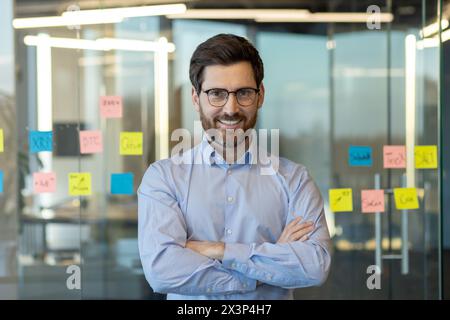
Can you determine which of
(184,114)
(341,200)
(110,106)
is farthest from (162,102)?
(341,200)

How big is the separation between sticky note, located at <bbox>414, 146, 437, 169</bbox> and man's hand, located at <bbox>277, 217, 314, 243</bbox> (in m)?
2.41

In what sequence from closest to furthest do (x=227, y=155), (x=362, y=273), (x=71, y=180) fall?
(x=227, y=155), (x=71, y=180), (x=362, y=273)

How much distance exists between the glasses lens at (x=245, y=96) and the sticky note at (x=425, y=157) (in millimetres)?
2539

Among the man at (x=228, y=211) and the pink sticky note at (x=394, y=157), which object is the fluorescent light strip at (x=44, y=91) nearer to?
the pink sticky note at (x=394, y=157)

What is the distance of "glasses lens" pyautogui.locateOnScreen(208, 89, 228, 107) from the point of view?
169 cm

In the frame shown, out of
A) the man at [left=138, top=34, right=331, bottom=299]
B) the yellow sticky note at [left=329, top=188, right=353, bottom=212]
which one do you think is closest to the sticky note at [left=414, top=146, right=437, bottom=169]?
the yellow sticky note at [left=329, top=188, right=353, bottom=212]

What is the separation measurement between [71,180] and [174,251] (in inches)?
95.7

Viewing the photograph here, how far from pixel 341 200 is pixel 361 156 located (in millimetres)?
313

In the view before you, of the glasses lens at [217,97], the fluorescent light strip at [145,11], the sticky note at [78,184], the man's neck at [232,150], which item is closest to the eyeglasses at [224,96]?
the glasses lens at [217,97]

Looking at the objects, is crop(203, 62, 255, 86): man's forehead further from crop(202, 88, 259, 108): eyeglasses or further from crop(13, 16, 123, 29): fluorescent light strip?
crop(13, 16, 123, 29): fluorescent light strip

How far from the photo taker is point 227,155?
181 centimetres

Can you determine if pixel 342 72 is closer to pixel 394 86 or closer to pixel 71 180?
pixel 394 86
